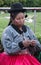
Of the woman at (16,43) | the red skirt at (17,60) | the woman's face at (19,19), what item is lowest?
the red skirt at (17,60)

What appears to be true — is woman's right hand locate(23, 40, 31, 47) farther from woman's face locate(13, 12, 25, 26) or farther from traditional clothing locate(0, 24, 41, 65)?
woman's face locate(13, 12, 25, 26)

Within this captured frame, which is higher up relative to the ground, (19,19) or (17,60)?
(19,19)

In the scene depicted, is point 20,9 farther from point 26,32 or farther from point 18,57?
point 18,57

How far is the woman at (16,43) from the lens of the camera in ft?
12.6

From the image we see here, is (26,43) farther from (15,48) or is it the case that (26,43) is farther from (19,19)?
(19,19)

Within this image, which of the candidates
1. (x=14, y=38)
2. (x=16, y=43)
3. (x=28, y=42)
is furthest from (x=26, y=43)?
(x=14, y=38)

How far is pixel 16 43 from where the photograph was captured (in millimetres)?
3850

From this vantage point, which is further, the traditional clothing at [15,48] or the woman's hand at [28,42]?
the traditional clothing at [15,48]

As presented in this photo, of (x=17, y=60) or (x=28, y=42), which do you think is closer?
(x=28, y=42)

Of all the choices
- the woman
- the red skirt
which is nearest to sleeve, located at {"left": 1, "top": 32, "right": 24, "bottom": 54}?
the woman

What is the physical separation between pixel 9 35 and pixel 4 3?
27027 mm

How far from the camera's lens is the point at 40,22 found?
786 centimetres

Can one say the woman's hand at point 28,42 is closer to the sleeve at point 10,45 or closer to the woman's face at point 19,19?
the sleeve at point 10,45

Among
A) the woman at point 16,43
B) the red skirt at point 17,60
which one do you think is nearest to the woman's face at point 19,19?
the woman at point 16,43
